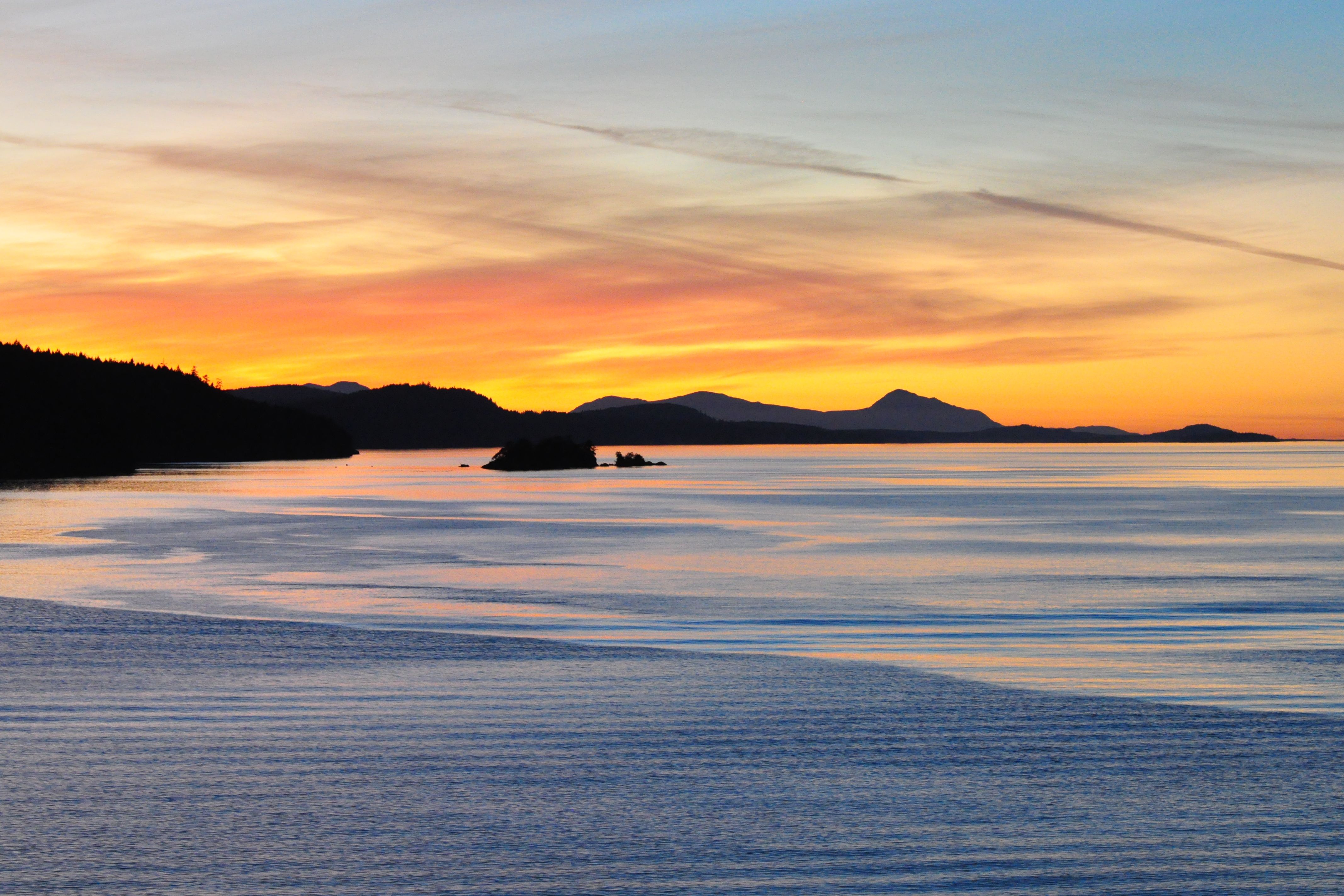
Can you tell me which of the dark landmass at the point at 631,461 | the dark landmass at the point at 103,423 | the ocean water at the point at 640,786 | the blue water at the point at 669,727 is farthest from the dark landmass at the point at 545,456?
the ocean water at the point at 640,786

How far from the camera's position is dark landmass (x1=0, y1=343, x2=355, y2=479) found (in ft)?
418

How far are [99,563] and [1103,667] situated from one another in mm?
19520

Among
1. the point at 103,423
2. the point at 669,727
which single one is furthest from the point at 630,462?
the point at 669,727

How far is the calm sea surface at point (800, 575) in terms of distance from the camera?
1416 cm

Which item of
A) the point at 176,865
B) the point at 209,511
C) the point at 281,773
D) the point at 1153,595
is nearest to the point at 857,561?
the point at 1153,595

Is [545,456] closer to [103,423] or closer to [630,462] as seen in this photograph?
[630,462]

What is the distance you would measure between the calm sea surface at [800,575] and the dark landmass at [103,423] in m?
61.7

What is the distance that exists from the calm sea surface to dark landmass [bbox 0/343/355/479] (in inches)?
2428

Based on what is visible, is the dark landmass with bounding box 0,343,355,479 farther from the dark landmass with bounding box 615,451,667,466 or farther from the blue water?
the blue water

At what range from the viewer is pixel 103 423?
6093 inches

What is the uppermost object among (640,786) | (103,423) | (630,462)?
(103,423)

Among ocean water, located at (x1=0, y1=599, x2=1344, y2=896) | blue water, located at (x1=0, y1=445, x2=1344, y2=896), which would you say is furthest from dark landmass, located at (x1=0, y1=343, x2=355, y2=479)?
ocean water, located at (x1=0, y1=599, x2=1344, y2=896)

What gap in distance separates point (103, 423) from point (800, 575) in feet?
492

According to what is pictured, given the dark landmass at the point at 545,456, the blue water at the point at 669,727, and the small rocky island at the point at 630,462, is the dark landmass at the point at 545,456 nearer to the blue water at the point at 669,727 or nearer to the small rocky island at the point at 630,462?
the small rocky island at the point at 630,462
